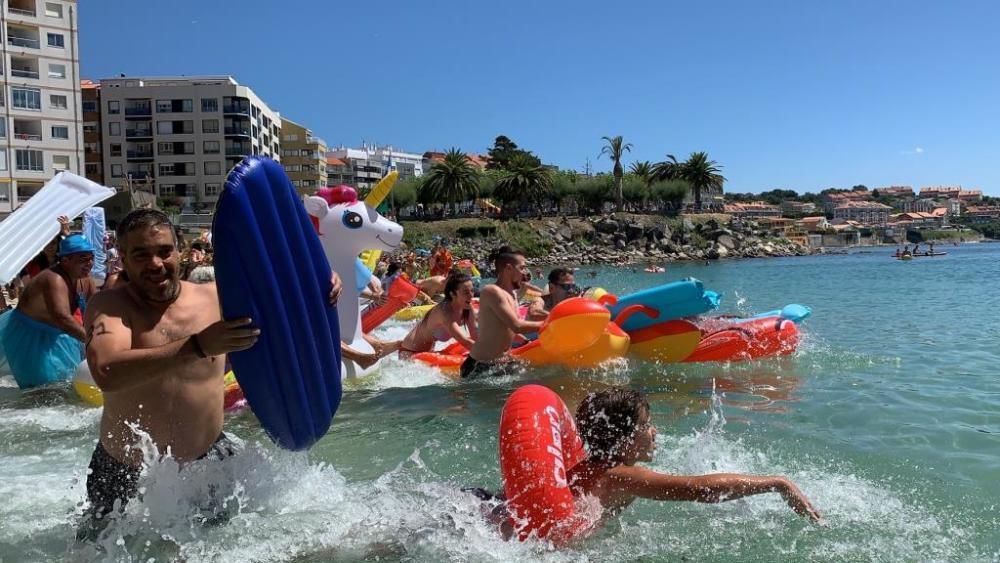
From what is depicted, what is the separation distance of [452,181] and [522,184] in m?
6.24

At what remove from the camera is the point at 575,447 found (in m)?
3.52

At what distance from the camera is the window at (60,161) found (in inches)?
1718

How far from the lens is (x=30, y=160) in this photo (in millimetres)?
42750

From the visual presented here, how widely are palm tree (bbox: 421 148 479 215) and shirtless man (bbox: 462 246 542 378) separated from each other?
57.3 m

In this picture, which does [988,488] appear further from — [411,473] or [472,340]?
[472,340]

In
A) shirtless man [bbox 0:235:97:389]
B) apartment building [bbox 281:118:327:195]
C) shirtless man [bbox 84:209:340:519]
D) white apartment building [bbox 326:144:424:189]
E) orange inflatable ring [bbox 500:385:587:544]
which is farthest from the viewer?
white apartment building [bbox 326:144:424:189]

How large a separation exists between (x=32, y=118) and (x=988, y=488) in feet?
163

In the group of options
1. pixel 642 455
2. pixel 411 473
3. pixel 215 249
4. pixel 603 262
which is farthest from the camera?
pixel 603 262

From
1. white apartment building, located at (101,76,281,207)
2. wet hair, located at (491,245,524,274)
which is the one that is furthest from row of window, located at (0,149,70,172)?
wet hair, located at (491,245,524,274)

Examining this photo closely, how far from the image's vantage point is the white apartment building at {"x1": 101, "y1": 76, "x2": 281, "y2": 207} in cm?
6438

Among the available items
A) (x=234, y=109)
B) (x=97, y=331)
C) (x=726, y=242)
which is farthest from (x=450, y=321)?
(x=726, y=242)

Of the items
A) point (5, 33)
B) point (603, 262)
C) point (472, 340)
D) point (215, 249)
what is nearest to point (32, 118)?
point (5, 33)

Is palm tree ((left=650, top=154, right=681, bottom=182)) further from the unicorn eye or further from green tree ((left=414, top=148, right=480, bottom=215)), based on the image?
the unicorn eye

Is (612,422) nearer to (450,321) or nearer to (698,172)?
(450,321)
